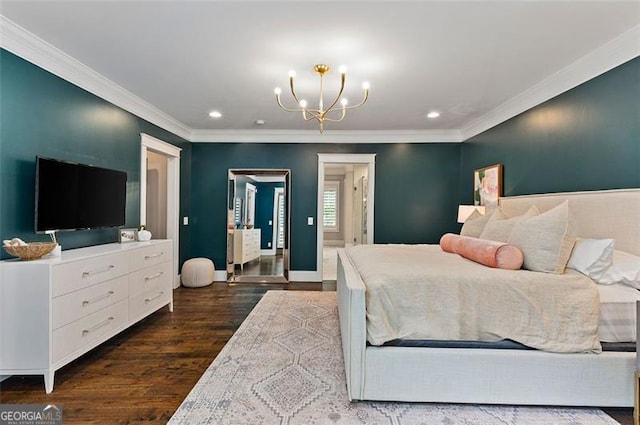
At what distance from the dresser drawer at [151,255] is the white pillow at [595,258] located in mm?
3726

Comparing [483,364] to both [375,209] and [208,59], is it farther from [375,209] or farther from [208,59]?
[375,209]

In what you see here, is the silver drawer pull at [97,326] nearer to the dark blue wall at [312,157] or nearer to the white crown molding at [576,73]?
the dark blue wall at [312,157]

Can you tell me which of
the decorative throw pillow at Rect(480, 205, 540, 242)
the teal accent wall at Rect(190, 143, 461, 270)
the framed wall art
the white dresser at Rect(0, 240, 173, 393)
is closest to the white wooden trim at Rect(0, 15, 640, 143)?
the teal accent wall at Rect(190, 143, 461, 270)

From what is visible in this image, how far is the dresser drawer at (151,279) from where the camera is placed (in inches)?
118

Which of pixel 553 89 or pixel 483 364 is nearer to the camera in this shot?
pixel 483 364

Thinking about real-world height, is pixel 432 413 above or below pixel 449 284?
below

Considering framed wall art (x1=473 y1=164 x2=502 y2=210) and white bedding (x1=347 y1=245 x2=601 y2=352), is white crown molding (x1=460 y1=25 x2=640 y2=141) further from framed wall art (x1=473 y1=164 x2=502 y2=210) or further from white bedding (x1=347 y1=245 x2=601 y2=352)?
white bedding (x1=347 y1=245 x2=601 y2=352)

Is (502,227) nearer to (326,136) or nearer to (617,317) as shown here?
(617,317)

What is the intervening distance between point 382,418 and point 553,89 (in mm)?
3381

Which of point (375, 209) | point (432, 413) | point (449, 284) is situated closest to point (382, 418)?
point (432, 413)

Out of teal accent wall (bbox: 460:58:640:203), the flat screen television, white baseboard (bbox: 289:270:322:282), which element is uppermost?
teal accent wall (bbox: 460:58:640:203)

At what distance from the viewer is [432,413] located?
1.86m

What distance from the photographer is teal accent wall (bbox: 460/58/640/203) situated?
231 centimetres

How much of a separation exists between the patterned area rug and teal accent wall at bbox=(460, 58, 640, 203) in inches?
72.8
